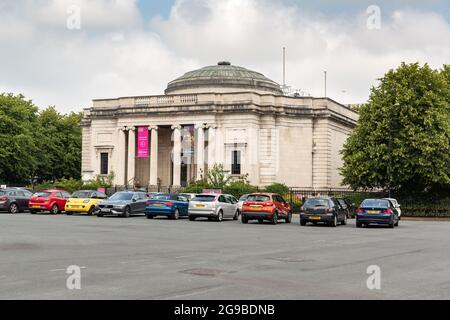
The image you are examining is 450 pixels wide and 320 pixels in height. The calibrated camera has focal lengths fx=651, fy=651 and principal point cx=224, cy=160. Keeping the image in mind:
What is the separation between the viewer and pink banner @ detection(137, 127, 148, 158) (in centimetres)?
6801

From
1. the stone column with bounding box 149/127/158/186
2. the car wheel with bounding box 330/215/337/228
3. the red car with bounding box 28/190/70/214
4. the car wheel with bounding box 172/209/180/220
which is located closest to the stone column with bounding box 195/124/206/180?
the stone column with bounding box 149/127/158/186

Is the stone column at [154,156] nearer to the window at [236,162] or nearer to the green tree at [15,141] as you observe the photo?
the window at [236,162]

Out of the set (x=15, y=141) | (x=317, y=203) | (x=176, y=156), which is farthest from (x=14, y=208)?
(x=15, y=141)

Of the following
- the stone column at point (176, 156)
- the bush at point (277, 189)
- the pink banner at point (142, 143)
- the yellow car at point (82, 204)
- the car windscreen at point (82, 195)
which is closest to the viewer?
the yellow car at point (82, 204)

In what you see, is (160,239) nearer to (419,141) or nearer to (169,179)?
(419,141)

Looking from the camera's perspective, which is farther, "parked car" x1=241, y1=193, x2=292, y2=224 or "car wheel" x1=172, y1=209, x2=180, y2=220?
"car wheel" x1=172, y1=209, x2=180, y2=220

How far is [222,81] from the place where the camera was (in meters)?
73.6

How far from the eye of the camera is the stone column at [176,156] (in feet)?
219

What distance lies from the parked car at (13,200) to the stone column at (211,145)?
2473cm

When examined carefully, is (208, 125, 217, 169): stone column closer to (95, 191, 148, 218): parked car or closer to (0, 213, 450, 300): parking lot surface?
(95, 191, 148, 218): parked car

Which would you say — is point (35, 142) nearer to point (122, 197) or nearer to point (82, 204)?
point (82, 204)

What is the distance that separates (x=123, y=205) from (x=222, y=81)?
37139mm

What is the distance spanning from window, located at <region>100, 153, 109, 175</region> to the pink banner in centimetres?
600

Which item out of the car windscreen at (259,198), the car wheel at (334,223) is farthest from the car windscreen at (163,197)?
the car wheel at (334,223)
